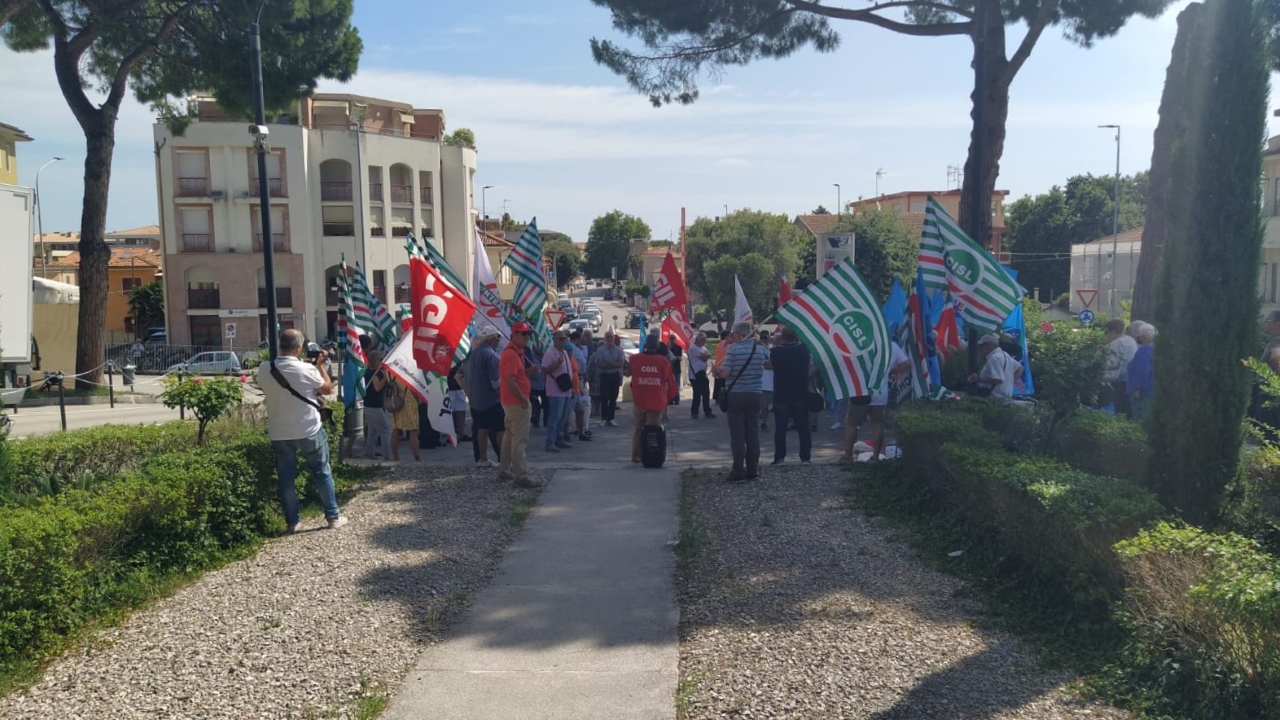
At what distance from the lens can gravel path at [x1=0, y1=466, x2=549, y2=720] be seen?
512cm

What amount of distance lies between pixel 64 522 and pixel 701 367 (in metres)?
12.0

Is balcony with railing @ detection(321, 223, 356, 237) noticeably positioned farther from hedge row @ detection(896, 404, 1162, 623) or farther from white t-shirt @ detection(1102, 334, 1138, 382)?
hedge row @ detection(896, 404, 1162, 623)

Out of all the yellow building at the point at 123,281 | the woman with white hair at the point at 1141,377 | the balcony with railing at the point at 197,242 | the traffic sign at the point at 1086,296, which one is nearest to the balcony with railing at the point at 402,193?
the balcony with railing at the point at 197,242

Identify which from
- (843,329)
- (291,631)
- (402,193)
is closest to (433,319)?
(843,329)

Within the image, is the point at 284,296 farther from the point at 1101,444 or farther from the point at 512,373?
the point at 1101,444

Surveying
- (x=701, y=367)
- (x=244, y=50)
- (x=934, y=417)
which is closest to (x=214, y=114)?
(x=244, y=50)

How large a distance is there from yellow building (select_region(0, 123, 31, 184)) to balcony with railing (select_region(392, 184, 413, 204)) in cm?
1692

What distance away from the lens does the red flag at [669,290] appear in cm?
1867

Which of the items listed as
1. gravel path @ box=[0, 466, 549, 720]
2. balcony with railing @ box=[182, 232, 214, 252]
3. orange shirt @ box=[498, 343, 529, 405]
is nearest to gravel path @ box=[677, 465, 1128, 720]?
gravel path @ box=[0, 466, 549, 720]

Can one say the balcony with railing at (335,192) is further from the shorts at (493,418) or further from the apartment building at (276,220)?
the shorts at (493,418)

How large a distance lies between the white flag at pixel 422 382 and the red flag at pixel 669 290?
23.1ft

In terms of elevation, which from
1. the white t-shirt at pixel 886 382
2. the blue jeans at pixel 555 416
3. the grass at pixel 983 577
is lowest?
the grass at pixel 983 577

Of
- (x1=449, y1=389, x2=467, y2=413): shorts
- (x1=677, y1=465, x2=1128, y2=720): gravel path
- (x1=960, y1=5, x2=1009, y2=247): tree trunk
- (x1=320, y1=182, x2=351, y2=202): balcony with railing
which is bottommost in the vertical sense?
(x1=677, y1=465, x2=1128, y2=720): gravel path

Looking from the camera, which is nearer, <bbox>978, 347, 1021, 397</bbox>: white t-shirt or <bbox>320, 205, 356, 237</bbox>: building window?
<bbox>978, 347, 1021, 397</bbox>: white t-shirt
